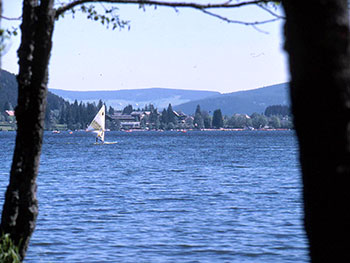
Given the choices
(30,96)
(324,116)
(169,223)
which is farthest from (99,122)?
(324,116)

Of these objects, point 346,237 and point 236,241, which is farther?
point 236,241

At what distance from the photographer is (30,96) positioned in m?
8.82

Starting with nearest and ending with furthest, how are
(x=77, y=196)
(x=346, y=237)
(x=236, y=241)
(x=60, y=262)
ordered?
(x=346, y=237), (x=60, y=262), (x=236, y=241), (x=77, y=196)

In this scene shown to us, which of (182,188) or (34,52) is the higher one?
(34,52)

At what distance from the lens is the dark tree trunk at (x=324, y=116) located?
14.6 feet

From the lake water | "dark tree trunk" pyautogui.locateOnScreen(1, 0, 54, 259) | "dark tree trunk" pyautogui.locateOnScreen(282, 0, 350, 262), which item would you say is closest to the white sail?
the lake water

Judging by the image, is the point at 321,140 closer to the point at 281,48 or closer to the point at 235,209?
the point at 281,48

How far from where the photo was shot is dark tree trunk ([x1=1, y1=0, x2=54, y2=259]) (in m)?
8.79

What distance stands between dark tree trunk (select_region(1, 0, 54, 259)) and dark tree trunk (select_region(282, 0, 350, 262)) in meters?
4.84

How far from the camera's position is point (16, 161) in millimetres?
9023

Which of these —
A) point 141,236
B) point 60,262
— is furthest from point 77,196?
point 60,262

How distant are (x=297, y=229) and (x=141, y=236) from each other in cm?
548

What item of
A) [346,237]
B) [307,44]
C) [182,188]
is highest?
[307,44]

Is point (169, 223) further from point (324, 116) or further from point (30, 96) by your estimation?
point (324, 116)
